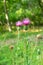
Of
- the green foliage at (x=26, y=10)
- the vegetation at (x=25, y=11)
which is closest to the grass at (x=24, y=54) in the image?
the vegetation at (x=25, y=11)

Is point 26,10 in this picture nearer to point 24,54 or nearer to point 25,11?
point 25,11

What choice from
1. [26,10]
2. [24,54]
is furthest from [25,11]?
[24,54]

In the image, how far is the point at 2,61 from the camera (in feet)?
15.5

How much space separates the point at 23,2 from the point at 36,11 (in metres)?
1.03

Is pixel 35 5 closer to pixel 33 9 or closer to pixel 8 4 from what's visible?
pixel 33 9

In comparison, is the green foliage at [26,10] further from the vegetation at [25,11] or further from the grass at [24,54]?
the grass at [24,54]

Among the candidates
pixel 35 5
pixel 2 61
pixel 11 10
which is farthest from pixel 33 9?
pixel 2 61

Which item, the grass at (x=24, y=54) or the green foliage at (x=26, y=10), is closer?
the grass at (x=24, y=54)

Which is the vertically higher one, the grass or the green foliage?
the grass

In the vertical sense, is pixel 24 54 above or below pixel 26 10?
above

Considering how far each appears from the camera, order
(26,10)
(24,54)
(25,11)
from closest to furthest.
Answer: (24,54) < (25,11) < (26,10)

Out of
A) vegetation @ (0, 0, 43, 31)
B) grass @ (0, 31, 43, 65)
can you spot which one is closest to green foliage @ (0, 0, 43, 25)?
vegetation @ (0, 0, 43, 31)

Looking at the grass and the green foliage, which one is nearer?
the grass

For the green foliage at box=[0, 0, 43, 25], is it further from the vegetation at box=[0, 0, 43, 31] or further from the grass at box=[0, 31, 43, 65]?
the grass at box=[0, 31, 43, 65]
